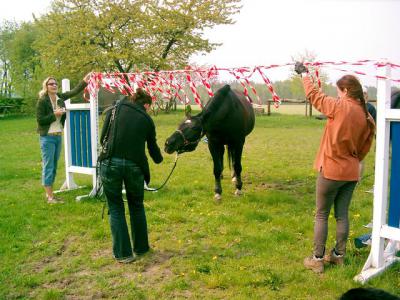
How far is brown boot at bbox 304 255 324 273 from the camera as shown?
425cm

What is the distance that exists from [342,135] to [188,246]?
2.43 metres

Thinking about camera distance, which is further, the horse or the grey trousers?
the horse

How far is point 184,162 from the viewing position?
11273 mm

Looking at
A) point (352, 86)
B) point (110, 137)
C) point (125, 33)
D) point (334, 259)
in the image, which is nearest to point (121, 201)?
point (110, 137)

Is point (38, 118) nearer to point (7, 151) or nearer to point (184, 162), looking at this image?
point (184, 162)

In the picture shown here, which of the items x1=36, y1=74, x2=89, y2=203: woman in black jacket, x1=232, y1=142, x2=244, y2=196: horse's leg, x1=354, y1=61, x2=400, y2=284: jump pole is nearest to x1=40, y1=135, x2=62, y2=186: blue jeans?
x1=36, y1=74, x2=89, y2=203: woman in black jacket

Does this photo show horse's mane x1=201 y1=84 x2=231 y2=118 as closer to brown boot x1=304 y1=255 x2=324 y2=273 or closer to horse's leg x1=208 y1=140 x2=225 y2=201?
horse's leg x1=208 y1=140 x2=225 y2=201

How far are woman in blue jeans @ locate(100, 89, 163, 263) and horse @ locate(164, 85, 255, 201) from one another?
1587mm

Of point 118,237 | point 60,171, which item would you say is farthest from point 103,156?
point 60,171

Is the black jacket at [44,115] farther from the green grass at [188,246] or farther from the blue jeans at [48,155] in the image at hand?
the green grass at [188,246]

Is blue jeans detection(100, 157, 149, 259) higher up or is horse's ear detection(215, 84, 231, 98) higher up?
horse's ear detection(215, 84, 231, 98)

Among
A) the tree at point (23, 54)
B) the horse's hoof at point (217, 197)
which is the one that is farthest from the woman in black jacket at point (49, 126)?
the tree at point (23, 54)

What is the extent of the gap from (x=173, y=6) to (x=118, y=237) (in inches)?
968

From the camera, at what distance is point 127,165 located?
14.8ft
